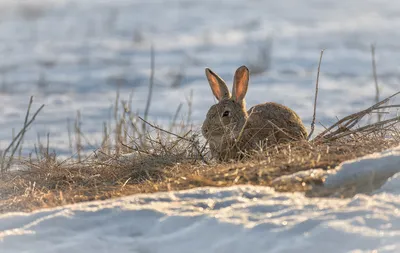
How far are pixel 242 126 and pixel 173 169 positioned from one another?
37.7 inches

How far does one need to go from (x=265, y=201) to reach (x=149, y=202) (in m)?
0.59

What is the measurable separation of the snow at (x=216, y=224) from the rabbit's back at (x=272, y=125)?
183cm

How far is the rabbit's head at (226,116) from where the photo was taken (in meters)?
6.48

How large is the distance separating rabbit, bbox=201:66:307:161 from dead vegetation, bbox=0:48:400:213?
14 cm

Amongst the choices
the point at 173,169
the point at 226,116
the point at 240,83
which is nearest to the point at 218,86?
the point at 240,83

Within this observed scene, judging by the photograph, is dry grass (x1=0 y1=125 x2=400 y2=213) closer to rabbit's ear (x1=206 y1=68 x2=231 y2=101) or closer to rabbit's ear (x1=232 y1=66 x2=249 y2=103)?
rabbit's ear (x1=232 y1=66 x2=249 y2=103)

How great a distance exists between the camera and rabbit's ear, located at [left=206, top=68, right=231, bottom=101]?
7.20 metres

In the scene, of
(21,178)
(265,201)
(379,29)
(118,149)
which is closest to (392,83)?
(379,29)

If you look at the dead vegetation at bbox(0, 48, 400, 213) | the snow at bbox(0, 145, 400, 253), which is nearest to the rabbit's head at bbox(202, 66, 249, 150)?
the dead vegetation at bbox(0, 48, 400, 213)

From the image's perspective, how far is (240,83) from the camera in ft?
23.0

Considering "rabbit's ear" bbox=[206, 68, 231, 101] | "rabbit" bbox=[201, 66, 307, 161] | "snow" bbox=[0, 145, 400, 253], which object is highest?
"rabbit's ear" bbox=[206, 68, 231, 101]

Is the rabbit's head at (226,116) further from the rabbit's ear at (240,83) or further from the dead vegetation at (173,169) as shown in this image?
the dead vegetation at (173,169)

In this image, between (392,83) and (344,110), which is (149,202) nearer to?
(344,110)

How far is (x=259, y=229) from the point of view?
419cm
